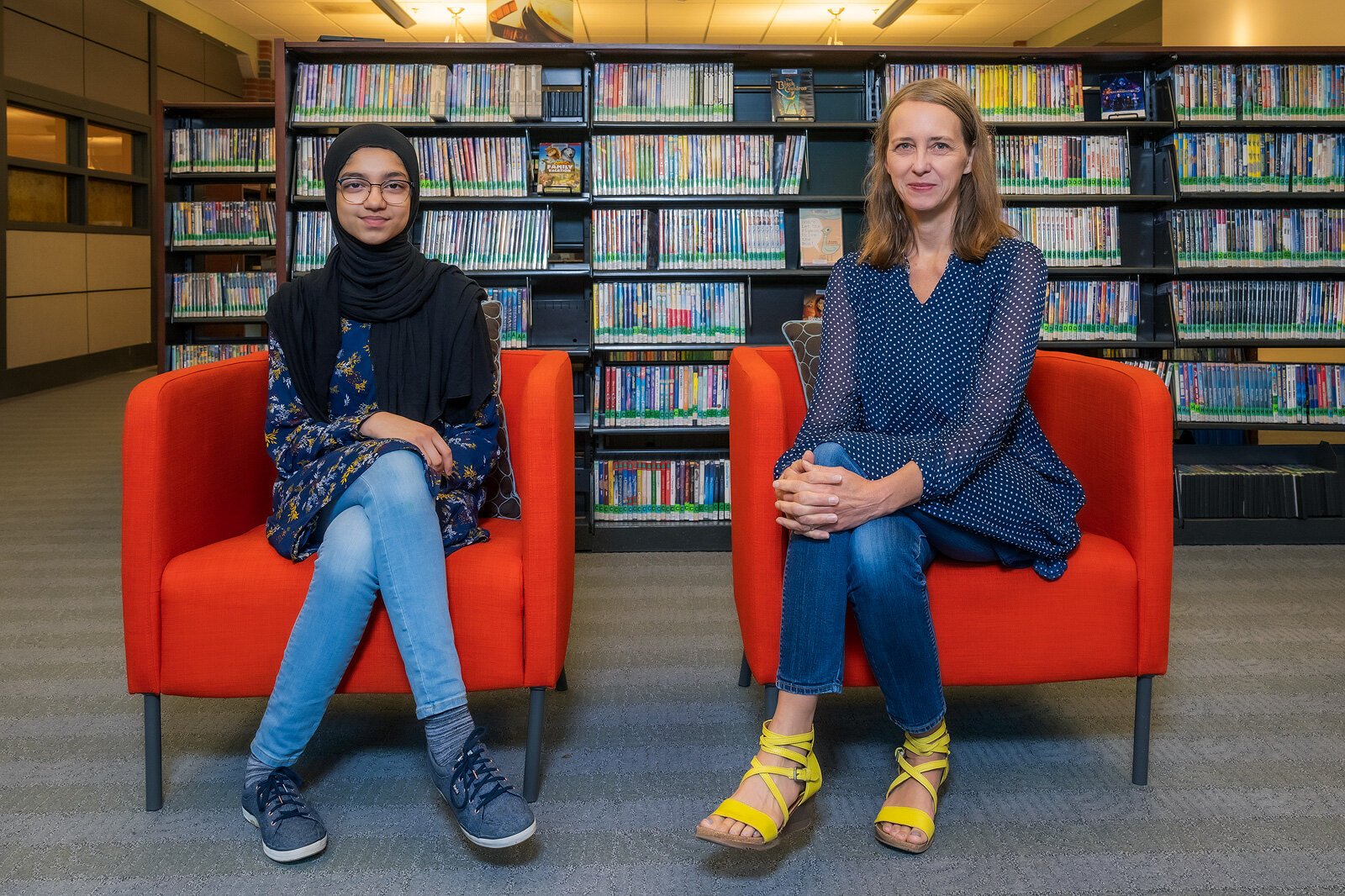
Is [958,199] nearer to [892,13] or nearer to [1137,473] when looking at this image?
[1137,473]

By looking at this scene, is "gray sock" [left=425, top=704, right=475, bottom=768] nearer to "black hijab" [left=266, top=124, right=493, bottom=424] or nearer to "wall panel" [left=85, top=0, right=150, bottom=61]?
"black hijab" [left=266, top=124, right=493, bottom=424]

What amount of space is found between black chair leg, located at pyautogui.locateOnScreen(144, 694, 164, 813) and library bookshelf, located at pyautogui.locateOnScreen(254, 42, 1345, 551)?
2022mm

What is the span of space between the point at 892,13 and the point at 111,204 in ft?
21.5

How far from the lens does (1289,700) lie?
7.44 feet

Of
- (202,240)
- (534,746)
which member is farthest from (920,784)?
(202,240)

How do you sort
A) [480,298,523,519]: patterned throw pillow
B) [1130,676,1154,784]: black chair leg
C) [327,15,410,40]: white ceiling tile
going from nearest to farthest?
1. [1130,676,1154,784]: black chair leg
2. [480,298,523,519]: patterned throw pillow
3. [327,15,410,40]: white ceiling tile

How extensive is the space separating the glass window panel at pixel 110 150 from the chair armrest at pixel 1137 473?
8.68m

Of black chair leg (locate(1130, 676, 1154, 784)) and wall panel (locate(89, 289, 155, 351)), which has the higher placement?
wall panel (locate(89, 289, 155, 351))

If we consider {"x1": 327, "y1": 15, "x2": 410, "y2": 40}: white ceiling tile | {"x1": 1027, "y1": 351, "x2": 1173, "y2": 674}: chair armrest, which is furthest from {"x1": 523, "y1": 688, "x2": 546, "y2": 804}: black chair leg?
{"x1": 327, "y1": 15, "x2": 410, "y2": 40}: white ceiling tile

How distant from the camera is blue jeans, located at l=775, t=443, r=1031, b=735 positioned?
5.30 ft

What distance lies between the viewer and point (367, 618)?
1.69 metres

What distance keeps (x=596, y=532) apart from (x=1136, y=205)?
2225 mm

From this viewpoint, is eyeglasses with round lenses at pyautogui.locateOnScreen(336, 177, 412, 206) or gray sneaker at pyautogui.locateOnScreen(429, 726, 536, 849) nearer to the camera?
gray sneaker at pyautogui.locateOnScreen(429, 726, 536, 849)

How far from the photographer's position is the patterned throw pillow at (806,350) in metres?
2.27
